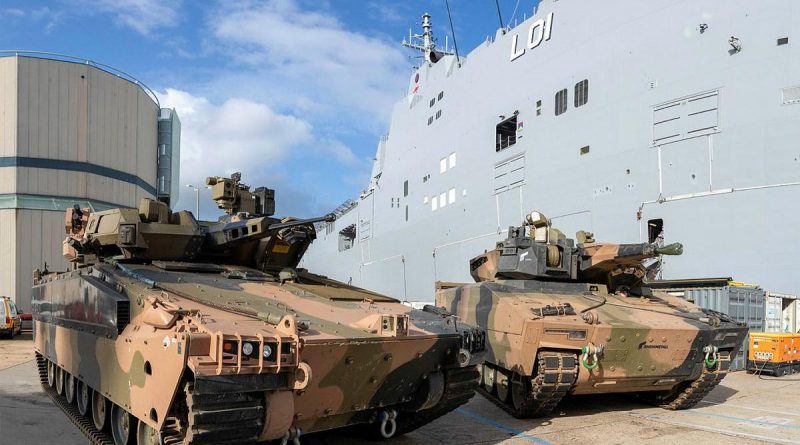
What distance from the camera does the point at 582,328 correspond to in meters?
8.27

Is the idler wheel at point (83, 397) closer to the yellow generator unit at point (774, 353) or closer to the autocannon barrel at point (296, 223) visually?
the autocannon barrel at point (296, 223)

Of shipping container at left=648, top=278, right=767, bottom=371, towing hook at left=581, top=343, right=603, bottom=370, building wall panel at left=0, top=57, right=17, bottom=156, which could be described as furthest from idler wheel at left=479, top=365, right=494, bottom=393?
building wall panel at left=0, top=57, right=17, bottom=156

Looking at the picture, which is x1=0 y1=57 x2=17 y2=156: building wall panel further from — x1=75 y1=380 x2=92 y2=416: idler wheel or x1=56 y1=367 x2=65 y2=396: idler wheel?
x1=75 y1=380 x2=92 y2=416: idler wheel

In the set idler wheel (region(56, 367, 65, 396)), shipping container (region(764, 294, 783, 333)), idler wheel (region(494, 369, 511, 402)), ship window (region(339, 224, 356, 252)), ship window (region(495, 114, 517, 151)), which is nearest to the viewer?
idler wheel (region(56, 367, 65, 396))

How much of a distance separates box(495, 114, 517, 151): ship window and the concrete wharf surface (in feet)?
47.8

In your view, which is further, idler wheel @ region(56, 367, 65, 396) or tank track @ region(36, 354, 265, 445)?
idler wheel @ region(56, 367, 65, 396)

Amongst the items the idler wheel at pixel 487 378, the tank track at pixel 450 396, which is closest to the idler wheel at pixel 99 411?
the tank track at pixel 450 396

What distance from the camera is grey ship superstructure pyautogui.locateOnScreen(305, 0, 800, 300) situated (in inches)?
615

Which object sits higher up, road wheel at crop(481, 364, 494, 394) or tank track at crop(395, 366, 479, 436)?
tank track at crop(395, 366, 479, 436)

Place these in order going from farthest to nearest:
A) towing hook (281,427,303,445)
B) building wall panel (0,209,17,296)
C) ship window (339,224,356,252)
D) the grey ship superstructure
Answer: ship window (339,224,356,252) < building wall panel (0,209,17,296) < the grey ship superstructure < towing hook (281,427,303,445)

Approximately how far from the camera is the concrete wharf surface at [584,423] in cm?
741

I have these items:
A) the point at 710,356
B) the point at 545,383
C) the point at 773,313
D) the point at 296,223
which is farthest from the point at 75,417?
the point at 773,313

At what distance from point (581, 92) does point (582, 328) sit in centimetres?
1372

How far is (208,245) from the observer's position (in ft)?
25.8
